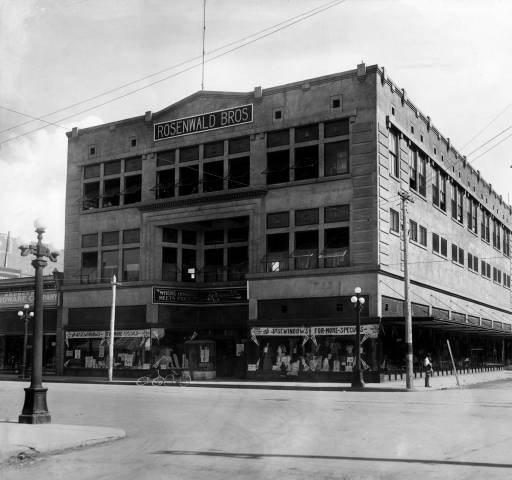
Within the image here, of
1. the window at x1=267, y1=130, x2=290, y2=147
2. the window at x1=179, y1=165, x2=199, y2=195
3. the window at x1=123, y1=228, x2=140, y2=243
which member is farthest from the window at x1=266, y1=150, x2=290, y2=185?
the window at x1=123, y1=228, x2=140, y2=243

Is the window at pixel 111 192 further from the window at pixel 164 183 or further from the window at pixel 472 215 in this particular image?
the window at pixel 472 215

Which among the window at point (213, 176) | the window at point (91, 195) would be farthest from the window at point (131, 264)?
the window at point (213, 176)

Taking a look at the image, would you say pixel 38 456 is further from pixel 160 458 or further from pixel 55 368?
pixel 55 368

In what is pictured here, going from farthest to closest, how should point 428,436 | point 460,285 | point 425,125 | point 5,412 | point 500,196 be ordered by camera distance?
point 500,196 < point 460,285 < point 425,125 < point 5,412 < point 428,436

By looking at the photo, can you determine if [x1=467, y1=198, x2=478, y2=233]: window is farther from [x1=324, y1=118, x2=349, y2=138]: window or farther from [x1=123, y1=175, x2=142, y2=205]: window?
[x1=123, y1=175, x2=142, y2=205]: window

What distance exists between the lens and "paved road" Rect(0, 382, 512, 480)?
10625 mm

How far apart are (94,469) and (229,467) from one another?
2093 millimetres

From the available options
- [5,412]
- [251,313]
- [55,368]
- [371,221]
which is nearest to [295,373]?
[251,313]

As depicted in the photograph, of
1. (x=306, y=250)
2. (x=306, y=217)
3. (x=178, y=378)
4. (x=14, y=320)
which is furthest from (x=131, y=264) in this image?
(x=306, y=217)

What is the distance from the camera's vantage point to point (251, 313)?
138 ft

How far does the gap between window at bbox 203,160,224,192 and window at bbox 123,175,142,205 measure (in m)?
5.19

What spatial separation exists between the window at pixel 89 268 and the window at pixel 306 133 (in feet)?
55.7

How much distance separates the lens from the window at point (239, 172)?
144 feet

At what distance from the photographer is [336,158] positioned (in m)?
40.9
